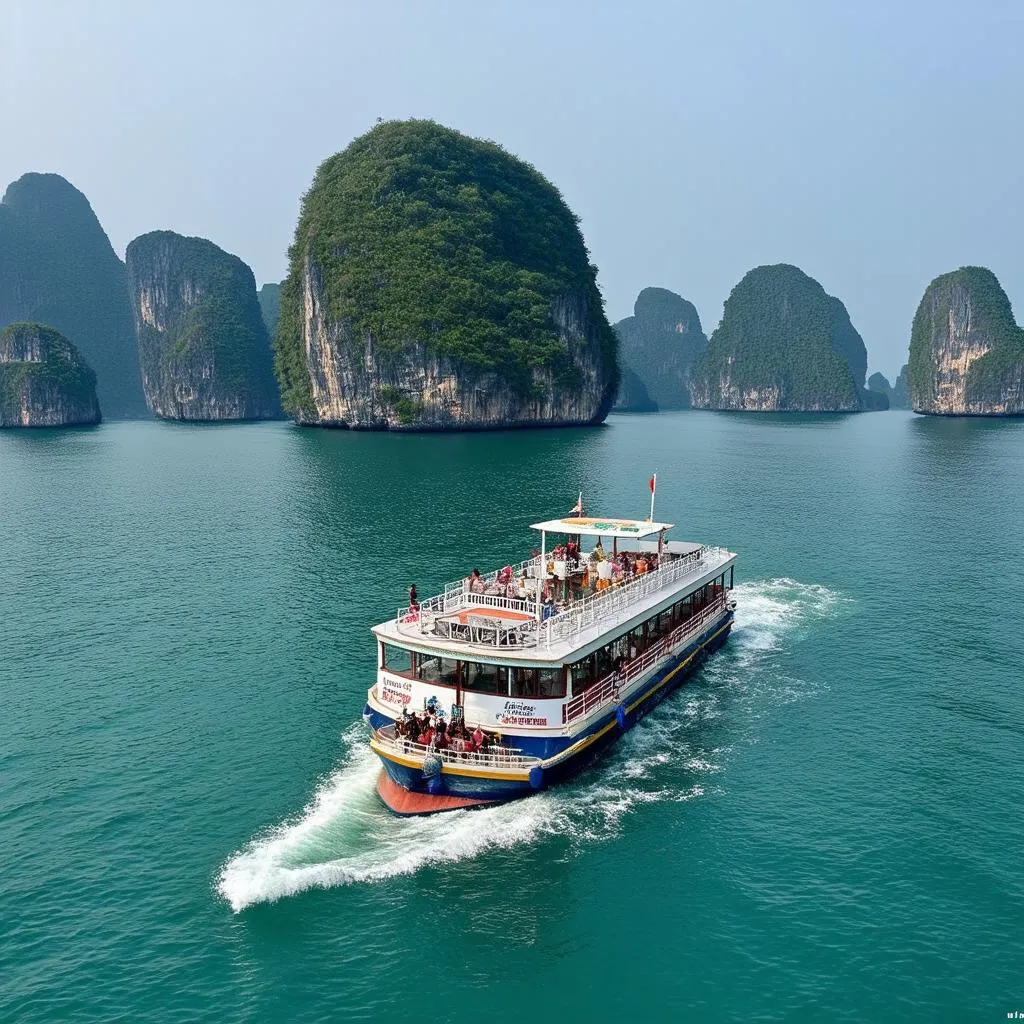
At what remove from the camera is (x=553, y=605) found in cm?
2467

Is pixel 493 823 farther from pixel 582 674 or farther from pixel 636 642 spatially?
pixel 636 642

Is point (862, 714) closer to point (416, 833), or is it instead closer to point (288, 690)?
point (416, 833)

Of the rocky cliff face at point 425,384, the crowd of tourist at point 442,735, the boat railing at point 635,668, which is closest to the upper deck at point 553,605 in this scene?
the boat railing at point 635,668

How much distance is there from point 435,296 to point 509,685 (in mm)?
112265

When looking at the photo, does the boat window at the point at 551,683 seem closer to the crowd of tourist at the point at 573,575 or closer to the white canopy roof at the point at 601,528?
the crowd of tourist at the point at 573,575

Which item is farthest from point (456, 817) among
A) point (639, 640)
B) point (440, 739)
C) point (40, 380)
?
point (40, 380)

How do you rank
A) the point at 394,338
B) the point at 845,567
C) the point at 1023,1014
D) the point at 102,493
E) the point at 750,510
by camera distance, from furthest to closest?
the point at 394,338 → the point at 102,493 → the point at 750,510 → the point at 845,567 → the point at 1023,1014

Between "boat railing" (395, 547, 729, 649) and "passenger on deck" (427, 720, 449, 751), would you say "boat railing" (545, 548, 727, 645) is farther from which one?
"passenger on deck" (427, 720, 449, 751)

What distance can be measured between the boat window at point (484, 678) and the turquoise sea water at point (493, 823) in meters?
3.18

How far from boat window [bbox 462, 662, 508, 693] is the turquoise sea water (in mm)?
3177

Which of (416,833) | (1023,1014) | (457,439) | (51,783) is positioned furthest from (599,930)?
(457,439)

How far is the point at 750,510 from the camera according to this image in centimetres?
6194

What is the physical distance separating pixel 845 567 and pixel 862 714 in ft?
67.2

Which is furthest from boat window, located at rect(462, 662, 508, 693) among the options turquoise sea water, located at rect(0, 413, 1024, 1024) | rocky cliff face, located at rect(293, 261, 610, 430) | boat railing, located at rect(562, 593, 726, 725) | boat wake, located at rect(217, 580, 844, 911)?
rocky cliff face, located at rect(293, 261, 610, 430)
